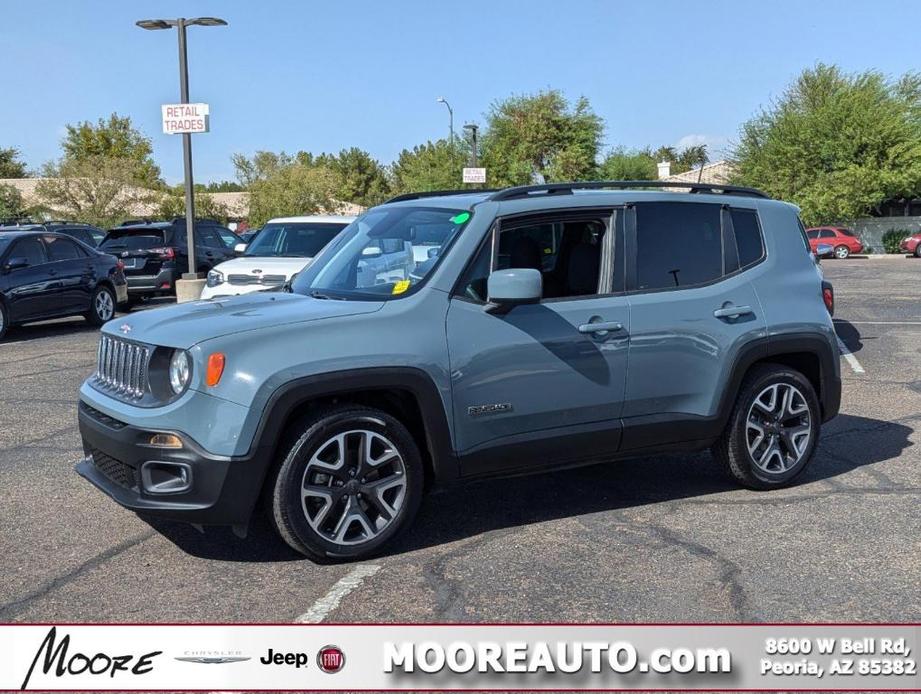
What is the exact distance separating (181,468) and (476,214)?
6.32 feet

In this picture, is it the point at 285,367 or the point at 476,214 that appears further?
the point at 476,214

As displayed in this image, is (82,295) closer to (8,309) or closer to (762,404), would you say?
(8,309)

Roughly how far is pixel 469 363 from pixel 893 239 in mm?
49144

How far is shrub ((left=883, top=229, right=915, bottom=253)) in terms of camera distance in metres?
49.4

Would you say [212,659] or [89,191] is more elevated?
[89,191]

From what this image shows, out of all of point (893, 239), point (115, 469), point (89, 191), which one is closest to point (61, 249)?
point (115, 469)

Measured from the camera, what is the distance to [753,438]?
20.0 ft

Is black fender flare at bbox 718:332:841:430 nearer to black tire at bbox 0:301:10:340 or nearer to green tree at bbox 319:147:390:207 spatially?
black tire at bbox 0:301:10:340

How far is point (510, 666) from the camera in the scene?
148 inches

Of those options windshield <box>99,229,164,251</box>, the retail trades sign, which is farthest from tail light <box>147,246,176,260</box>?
the retail trades sign

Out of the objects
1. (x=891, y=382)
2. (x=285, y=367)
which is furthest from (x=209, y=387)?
(x=891, y=382)

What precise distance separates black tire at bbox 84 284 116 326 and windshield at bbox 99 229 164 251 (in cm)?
379

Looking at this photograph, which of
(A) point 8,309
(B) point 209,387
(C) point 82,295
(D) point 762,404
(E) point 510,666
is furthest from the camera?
(C) point 82,295

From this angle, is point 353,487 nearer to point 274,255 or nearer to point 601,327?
point 601,327
